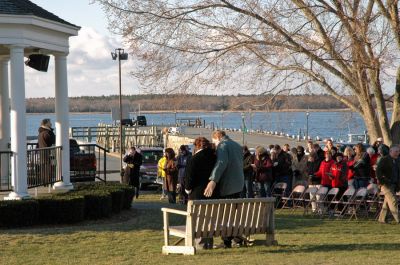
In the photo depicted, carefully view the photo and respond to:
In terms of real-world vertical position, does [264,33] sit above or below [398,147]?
above

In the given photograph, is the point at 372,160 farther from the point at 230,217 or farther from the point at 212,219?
the point at 212,219

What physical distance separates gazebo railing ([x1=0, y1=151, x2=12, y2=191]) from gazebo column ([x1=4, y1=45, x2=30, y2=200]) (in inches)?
40.6

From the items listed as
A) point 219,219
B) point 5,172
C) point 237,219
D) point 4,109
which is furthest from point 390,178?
point 4,109

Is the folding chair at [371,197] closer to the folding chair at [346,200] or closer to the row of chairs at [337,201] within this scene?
the row of chairs at [337,201]

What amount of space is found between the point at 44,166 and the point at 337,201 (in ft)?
21.9

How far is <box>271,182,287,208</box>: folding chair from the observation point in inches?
892

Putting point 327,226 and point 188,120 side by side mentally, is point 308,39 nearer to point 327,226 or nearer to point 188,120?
point 327,226

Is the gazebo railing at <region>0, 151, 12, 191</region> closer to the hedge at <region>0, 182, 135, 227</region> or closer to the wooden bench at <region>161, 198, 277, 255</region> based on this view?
the hedge at <region>0, 182, 135, 227</region>

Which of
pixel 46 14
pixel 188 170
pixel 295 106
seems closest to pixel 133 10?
pixel 46 14

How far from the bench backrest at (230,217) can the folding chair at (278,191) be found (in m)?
8.96

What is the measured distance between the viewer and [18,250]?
558 inches

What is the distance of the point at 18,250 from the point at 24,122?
4.38 metres

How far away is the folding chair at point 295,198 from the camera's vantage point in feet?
70.6

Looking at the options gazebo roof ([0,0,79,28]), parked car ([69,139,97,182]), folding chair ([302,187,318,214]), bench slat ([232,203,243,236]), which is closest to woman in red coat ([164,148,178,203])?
parked car ([69,139,97,182])
